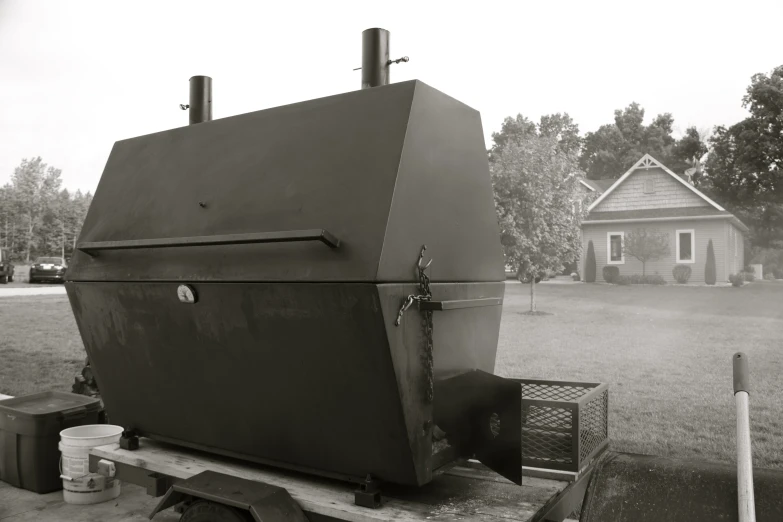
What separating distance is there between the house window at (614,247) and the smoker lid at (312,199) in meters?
1.30

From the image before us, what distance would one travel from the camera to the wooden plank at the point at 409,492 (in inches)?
76.9

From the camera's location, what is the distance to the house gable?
3225 mm

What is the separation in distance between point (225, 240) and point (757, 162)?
2.62 metres

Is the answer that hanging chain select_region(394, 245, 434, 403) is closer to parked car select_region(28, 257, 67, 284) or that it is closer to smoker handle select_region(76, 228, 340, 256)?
smoker handle select_region(76, 228, 340, 256)

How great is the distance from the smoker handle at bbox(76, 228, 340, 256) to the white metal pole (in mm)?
1251

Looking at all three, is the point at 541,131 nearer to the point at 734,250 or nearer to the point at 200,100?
the point at 734,250

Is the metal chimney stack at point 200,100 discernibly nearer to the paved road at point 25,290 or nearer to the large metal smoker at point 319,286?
the large metal smoker at point 319,286

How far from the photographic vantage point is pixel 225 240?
2.09 metres

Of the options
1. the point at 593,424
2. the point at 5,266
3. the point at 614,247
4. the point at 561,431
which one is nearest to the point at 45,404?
the point at 561,431

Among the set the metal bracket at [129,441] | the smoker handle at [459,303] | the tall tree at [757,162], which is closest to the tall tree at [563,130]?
the tall tree at [757,162]

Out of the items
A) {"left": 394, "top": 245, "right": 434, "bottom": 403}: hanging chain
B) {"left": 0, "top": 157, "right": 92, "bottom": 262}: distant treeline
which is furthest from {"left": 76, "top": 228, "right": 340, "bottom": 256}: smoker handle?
{"left": 0, "top": 157, "right": 92, "bottom": 262}: distant treeline

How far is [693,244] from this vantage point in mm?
3256

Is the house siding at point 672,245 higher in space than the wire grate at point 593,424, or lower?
higher

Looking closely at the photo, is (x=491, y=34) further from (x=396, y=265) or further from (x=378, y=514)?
(x=378, y=514)
